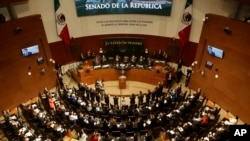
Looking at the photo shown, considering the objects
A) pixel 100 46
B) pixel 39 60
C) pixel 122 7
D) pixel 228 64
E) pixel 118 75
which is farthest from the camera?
pixel 100 46

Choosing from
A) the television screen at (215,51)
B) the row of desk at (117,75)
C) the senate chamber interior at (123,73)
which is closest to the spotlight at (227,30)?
the senate chamber interior at (123,73)

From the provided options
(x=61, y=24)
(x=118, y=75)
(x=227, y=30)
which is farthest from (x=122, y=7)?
(x=227, y=30)

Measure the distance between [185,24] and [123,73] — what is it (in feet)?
17.7

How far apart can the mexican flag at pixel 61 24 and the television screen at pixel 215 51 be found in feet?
31.5

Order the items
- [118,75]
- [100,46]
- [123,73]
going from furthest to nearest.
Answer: [100,46] → [118,75] → [123,73]

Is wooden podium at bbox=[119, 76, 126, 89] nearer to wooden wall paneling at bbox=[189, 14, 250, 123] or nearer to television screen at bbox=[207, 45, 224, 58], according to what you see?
wooden wall paneling at bbox=[189, 14, 250, 123]

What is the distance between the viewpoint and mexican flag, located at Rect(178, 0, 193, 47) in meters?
18.3

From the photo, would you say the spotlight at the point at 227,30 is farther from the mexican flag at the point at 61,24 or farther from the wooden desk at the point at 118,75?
the mexican flag at the point at 61,24

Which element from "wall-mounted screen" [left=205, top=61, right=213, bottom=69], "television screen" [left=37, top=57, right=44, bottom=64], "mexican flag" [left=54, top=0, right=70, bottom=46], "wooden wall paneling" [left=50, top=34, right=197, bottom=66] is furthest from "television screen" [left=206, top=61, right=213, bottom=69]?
"television screen" [left=37, top=57, right=44, bottom=64]

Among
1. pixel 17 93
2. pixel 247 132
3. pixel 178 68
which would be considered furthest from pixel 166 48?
pixel 247 132

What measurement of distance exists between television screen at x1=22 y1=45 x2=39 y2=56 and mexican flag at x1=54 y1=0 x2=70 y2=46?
234cm

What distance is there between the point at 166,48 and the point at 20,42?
1003 cm

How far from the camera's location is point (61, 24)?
19.1m

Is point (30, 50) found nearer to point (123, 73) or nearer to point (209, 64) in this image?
point (123, 73)
